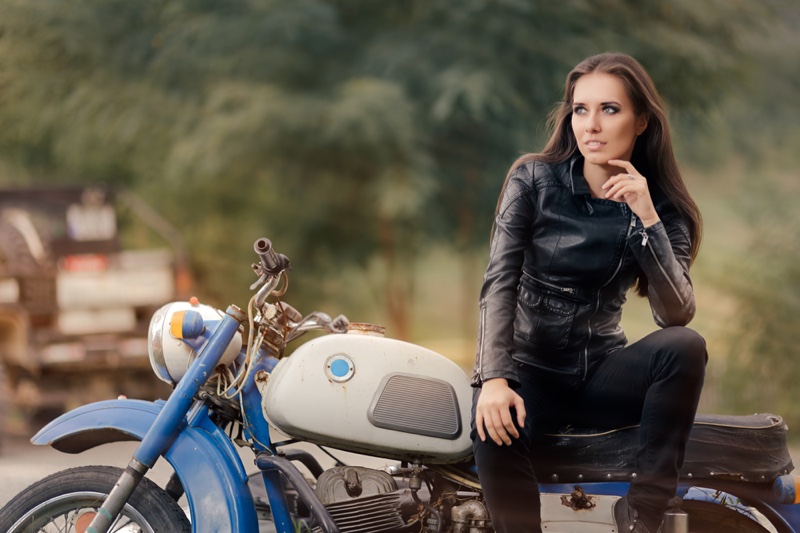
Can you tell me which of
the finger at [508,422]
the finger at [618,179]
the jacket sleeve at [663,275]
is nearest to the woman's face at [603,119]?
the finger at [618,179]

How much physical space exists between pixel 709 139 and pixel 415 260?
3430mm

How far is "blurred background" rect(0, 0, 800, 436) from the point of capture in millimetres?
10312

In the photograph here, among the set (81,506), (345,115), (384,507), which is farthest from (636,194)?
(345,115)

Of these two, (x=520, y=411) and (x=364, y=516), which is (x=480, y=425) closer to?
(x=520, y=411)

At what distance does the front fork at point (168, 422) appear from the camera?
3014mm

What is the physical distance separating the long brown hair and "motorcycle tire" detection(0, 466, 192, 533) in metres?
1.25

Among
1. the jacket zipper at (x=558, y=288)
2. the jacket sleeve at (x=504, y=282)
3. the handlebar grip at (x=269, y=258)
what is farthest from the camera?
the handlebar grip at (x=269, y=258)

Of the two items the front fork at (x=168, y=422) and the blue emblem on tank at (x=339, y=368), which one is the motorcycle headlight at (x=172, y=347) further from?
the blue emblem on tank at (x=339, y=368)

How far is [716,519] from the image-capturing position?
310cm

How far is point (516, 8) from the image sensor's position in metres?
10.2

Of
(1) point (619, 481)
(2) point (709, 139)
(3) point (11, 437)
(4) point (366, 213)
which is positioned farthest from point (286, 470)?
(2) point (709, 139)

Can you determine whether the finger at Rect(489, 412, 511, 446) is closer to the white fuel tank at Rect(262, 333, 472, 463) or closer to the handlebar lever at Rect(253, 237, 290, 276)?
the white fuel tank at Rect(262, 333, 472, 463)

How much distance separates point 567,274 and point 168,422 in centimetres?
115

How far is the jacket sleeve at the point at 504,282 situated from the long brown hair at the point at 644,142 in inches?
3.4
